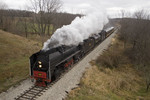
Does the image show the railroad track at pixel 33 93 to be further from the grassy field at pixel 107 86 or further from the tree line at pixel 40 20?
the tree line at pixel 40 20

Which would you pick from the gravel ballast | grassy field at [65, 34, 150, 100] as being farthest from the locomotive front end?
grassy field at [65, 34, 150, 100]

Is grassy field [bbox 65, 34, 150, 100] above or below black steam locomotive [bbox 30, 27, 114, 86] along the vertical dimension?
below

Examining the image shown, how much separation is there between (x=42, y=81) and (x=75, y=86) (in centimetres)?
284

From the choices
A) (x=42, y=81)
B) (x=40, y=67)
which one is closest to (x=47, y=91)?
(x=42, y=81)

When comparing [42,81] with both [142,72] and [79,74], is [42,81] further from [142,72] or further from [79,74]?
[142,72]

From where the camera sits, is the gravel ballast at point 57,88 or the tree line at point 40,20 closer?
the gravel ballast at point 57,88

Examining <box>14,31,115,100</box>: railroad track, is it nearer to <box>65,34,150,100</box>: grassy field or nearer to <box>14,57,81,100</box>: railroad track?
<box>14,57,81,100</box>: railroad track

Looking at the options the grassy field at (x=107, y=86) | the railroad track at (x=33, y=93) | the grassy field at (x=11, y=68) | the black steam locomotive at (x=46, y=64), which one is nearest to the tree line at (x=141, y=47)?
the grassy field at (x=107, y=86)

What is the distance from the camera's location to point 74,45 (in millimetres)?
15195

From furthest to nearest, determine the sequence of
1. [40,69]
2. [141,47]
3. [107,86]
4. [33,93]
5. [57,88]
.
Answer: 1. [141,47]
2. [107,86]
3. [57,88]
4. [40,69]
5. [33,93]

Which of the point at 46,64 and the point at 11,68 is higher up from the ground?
the point at 46,64

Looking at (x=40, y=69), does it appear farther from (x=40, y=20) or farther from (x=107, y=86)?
Result: (x=40, y=20)

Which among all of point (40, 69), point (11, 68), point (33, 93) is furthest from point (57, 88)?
point (11, 68)

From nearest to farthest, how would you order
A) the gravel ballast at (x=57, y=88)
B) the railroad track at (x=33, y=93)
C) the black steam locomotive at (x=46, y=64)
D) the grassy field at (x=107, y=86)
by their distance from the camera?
the railroad track at (x=33, y=93) → the gravel ballast at (x=57, y=88) → the black steam locomotive at (x=46, y=64) → the grassy field at (x=107, y=86)
